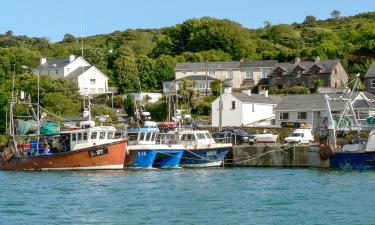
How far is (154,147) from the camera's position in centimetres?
5303

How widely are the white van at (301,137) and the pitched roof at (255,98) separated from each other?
1774cm

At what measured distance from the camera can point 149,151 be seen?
2093 inches

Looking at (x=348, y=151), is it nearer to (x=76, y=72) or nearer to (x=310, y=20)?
(x=76, y=72)

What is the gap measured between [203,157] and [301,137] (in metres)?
8.78

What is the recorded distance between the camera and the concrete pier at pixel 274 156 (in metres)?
53.0

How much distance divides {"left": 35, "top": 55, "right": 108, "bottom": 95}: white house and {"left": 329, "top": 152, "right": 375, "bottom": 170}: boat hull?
201 feet

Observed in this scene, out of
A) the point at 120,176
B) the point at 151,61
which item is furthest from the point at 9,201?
the point at 151,61

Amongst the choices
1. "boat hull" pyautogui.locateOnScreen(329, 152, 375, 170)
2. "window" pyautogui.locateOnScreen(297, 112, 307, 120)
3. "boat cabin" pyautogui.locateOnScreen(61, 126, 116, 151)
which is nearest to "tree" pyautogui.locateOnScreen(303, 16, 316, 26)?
"window" pyautogui.locateOnScreen(297, 112, 307, 120)

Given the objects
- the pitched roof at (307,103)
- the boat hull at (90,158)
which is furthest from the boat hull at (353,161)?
the pitched roof at (307,103)

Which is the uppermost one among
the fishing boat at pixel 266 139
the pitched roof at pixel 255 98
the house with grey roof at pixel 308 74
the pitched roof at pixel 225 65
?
the pitched roof at pixel 225 65

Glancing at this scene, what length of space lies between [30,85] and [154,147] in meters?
45.2

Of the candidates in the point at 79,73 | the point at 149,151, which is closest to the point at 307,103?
the point at 149,151

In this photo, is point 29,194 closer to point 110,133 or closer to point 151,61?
point 110,133

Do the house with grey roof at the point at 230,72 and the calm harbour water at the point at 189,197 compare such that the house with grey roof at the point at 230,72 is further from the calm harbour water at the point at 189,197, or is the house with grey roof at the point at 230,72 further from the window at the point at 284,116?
the calm harbour water at the point at 189,197
